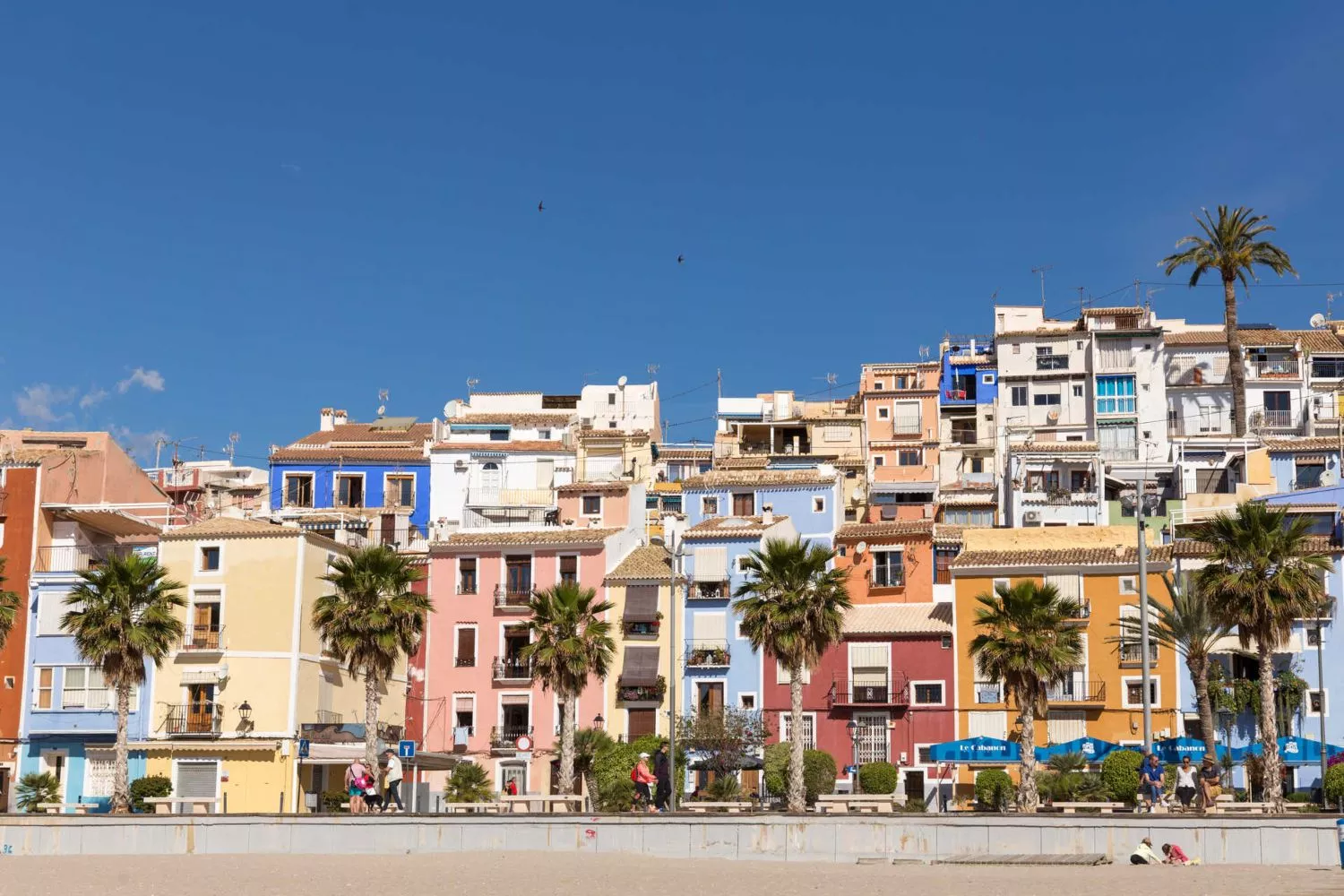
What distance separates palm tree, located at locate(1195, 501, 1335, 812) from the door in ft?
116

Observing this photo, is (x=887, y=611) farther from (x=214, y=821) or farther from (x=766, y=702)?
(x=214, y=821)

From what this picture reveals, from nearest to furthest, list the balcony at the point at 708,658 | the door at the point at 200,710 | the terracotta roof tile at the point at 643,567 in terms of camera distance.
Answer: the door at the point at 200,710, the balcony at the point at 708,658, the terracotta roof tile at the point at 643,567

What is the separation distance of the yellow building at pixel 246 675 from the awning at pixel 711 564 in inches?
592

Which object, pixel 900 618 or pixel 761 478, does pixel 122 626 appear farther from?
pixel 761 478

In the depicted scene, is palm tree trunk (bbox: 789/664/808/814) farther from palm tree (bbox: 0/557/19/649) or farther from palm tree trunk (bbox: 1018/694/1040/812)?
palm tree (bbox: 0/557/19/649)

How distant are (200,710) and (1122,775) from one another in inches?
1308

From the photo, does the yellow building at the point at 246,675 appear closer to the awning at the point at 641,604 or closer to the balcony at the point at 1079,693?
the awning at the point at 641,604

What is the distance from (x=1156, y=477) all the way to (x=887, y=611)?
2985cm

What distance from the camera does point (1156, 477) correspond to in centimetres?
9369

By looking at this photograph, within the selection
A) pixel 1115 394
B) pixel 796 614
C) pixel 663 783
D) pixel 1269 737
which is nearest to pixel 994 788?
pixel 796 614

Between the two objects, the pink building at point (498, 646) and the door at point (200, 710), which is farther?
the pink building at point (498, 646)

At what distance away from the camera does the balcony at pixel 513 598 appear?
69.5 meters

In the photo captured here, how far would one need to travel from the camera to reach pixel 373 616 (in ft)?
179

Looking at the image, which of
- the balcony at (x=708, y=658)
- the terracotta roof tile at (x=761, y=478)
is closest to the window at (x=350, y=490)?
the terracotta roof tile at (x=761, y=478)
